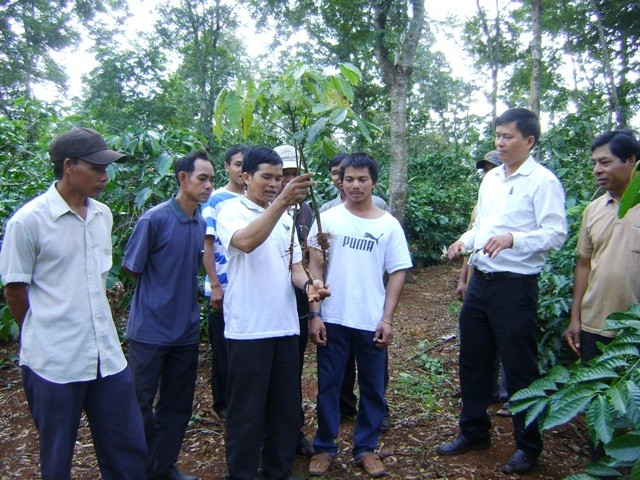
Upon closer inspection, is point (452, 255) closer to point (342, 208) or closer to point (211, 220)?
point (342, 208)

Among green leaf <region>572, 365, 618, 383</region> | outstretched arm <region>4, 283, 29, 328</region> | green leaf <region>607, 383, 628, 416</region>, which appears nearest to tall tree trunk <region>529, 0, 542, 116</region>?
green leaf <region>572, 365, 618, 383</region>

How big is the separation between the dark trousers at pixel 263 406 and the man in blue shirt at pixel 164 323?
389mm

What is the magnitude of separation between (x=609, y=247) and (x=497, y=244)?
23.5 inches

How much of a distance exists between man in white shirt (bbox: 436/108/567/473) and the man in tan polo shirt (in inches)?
7.7

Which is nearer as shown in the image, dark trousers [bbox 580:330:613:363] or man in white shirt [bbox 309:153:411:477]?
dark trousers [bbox 580:330:613:363]

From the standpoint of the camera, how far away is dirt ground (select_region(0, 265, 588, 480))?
3039 mm

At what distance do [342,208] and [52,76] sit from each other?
24.5 meters

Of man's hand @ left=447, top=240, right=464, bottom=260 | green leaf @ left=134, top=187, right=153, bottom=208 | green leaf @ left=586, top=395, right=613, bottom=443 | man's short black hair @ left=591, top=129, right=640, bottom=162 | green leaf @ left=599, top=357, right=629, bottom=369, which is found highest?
man's short black hair @ left=591, top=129, right=640, bottom=162

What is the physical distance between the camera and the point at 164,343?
275 centimetres

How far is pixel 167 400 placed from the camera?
2.86 meters

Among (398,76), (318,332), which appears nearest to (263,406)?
(318,332)

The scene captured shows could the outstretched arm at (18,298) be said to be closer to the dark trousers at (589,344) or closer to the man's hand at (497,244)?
the man's hand at (497,244)

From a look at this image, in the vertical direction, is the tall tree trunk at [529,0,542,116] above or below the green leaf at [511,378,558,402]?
above

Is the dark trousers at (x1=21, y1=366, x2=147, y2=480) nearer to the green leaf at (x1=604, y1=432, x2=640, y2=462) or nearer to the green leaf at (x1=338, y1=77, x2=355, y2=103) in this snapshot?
the green leaf at (x1=338, y1=77, x2=355, y2=103)
